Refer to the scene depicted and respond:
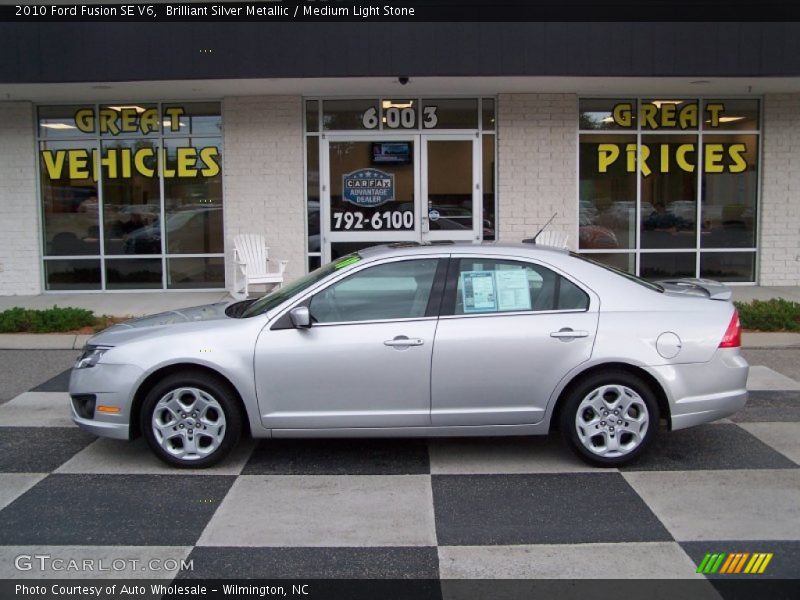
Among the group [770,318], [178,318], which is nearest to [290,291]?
[178,318]

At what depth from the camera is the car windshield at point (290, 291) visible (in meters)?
6.07

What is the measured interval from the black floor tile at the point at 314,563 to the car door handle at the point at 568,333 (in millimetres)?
1852

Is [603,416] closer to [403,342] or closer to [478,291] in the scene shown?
[478,291]

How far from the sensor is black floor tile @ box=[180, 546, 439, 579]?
4309 mm

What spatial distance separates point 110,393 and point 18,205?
9.59 m

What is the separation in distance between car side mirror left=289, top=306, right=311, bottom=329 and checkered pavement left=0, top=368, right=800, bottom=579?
1.06 m

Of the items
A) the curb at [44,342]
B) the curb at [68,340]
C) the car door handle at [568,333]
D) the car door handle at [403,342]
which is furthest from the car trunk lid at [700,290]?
the curb at [44,342]

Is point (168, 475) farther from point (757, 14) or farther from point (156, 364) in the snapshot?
point (757, 14)

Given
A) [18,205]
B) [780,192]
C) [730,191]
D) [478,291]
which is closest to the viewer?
[478,291]

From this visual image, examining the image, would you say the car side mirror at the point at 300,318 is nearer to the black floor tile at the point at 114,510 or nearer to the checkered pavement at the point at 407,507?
the checkered pavement at the point at 407,507

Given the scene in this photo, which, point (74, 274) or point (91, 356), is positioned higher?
point (74, 274)

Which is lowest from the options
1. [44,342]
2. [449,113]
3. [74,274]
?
[44,342]

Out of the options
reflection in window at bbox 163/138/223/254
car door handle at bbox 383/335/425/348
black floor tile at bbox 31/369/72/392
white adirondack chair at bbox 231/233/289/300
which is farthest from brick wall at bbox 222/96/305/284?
car door handle at bbox 383/335/425/348

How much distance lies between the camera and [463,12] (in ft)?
39.5
